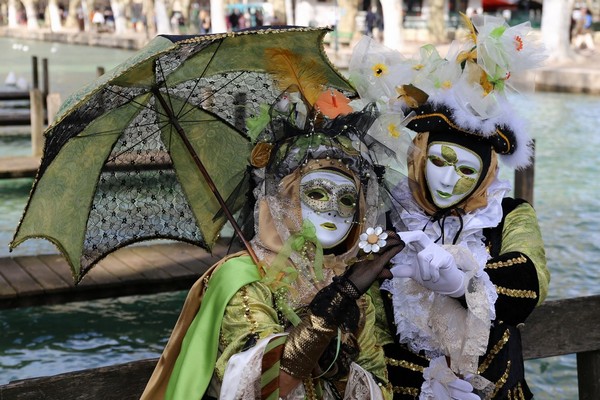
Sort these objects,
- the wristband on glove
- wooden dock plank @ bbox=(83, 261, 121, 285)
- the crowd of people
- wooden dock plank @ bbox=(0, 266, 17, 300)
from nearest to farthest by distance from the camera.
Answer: the wristband on glove → wooden dock plank @ bbox=(0, 266, 17, 300) → wooden dock plank @ bbox=(83, 261, 121, 285) → the crowd of people

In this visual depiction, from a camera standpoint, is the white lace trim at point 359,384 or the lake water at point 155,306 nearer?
the white lace trim at point 359,384

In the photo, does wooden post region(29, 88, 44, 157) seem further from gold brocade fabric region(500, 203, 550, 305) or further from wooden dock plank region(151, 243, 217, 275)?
gold brocade fabric region(500, 203, 550, 305)

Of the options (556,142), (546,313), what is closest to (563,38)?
(556,142)

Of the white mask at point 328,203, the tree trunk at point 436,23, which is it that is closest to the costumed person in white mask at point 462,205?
the white mask at point 328,203

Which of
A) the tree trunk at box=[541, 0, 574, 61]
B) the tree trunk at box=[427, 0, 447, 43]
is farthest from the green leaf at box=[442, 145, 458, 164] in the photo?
the tree trunk at box=[427, 0, 447, 43]

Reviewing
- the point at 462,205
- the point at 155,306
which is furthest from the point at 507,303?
the point at 155,306

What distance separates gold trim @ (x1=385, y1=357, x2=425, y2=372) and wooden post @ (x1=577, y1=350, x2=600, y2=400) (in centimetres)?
111

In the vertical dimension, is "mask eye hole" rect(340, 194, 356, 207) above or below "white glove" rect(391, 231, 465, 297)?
above

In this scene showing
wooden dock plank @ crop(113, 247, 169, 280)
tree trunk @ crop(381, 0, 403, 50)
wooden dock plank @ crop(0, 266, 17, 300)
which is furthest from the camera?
Answer: tree trunk @ crop(381, 0, 403, 50)

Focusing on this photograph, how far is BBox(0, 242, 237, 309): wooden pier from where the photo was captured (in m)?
5.22

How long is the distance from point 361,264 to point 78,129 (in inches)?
34.9

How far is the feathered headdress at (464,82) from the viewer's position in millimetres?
2605

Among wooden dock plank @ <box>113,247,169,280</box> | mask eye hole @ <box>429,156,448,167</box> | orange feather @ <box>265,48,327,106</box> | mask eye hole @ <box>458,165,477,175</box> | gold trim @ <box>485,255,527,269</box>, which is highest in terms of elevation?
orange feather @ <box>265,48,327,106</box>

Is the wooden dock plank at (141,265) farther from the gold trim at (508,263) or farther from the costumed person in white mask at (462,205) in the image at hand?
the gold trim at (508,263)
